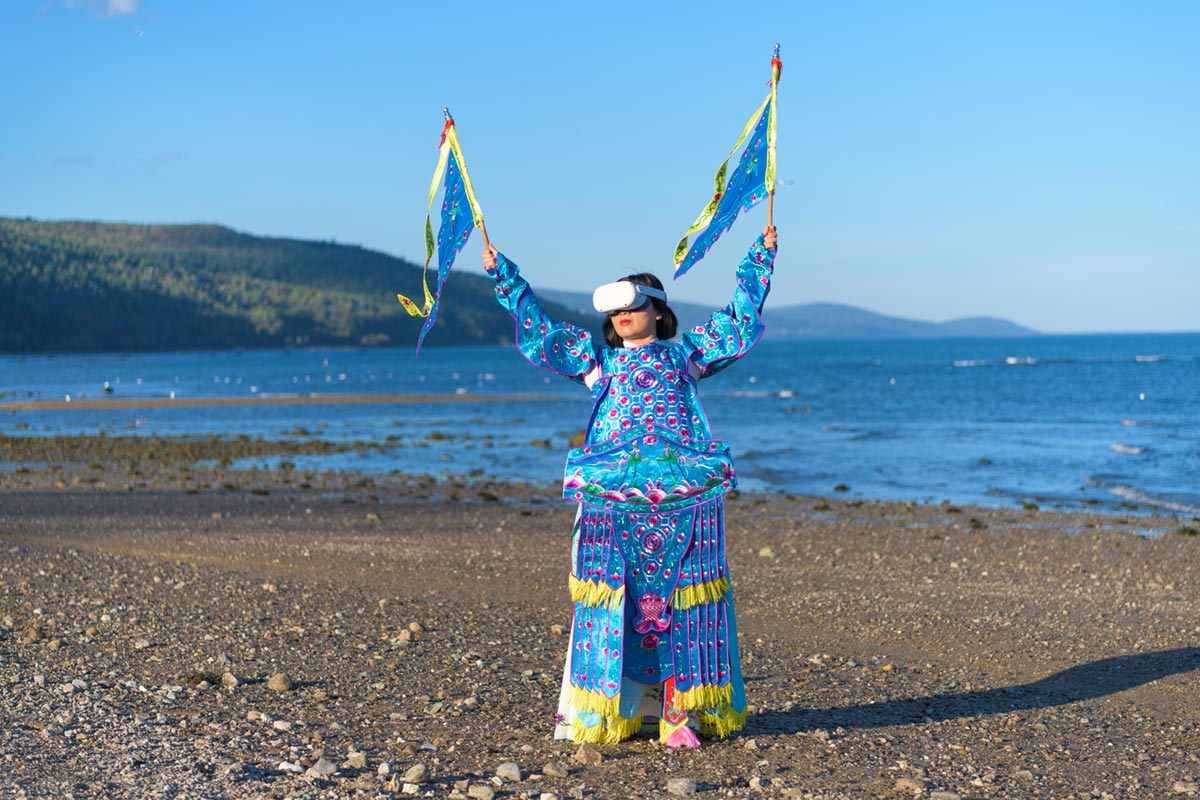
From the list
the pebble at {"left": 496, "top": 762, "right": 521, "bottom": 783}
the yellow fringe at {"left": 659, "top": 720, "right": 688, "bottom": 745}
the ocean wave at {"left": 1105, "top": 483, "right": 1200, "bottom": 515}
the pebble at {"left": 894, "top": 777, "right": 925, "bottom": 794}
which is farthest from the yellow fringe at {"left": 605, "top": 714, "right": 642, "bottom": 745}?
the ocean wave at {"left": 1105, "top": 483, "right": 1200, "bottom": 515}

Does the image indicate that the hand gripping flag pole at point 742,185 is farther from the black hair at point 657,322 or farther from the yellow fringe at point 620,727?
the yellow fringe at point 620,727

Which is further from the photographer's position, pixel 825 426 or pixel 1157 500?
pixel 825 426

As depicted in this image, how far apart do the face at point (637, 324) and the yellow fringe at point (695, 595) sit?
4.21 ft

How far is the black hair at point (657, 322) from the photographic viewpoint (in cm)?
665

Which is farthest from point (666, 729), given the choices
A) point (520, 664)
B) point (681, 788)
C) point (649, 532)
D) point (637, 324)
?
point (520, 664)

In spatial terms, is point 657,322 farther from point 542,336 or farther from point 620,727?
point 620,727

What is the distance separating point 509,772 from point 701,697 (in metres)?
1.02

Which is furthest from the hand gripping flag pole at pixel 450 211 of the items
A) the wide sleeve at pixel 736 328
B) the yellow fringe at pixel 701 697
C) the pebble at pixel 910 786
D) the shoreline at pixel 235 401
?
the shoreline at pixel 235 401

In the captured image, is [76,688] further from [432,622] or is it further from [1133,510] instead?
[1133,510]

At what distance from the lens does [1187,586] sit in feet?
41.1

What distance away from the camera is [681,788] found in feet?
18.9

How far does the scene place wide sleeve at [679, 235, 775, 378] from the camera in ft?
21.6

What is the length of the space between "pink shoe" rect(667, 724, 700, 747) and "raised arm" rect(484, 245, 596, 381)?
6.10 feet

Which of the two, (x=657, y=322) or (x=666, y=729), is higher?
(x=657, y=322)
